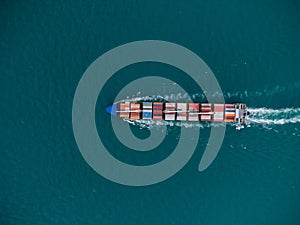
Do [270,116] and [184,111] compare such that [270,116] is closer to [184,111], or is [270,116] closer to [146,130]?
[184,111]

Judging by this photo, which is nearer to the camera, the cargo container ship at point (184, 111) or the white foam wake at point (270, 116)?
the cargo container ship at point (184, 111)

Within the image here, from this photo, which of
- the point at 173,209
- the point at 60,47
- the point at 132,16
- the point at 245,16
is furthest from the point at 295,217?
the point at 60,47

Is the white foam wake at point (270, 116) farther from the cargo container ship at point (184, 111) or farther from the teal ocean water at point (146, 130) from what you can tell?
the cargo container ship at point (184, 111)

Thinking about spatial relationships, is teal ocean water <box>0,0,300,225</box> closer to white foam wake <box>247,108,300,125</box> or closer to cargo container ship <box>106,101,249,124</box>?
white foam wake <box>247,108,300,125</box>

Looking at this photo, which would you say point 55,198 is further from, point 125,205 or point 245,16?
point 245,16

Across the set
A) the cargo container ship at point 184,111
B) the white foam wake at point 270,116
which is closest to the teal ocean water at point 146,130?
the white foam wake at point 270,116
